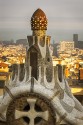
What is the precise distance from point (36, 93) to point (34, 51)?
3.08 ft

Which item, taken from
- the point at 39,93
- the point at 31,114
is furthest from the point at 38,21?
the point at 31,114

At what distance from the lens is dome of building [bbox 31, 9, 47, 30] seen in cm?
758

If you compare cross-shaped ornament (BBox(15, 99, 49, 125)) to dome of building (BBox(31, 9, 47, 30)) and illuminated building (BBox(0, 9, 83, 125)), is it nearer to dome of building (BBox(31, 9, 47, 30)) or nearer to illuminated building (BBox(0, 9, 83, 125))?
illuminated building (BBox(0, 9, 83, 125))

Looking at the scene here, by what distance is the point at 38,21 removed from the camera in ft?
24.9

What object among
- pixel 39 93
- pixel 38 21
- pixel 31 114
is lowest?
pixel 31 114

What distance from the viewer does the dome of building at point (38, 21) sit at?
7.58 m

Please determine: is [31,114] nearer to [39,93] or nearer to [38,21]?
[39,93]

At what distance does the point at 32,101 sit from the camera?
279 inches

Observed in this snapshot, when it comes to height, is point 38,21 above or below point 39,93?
above

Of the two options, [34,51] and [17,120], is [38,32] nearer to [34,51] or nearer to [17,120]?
[34,51]

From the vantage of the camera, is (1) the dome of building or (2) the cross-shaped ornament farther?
(1) the dome of building

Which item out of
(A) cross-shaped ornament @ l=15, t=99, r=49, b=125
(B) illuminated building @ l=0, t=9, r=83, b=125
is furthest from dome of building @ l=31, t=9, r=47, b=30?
(A) cross-shaped ornament @ l=15, t=99, r=49, b=125

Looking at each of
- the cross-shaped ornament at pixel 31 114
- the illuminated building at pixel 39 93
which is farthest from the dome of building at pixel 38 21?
the cross-shaped ornament at pixel 31 114

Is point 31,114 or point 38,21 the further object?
point 38,21
